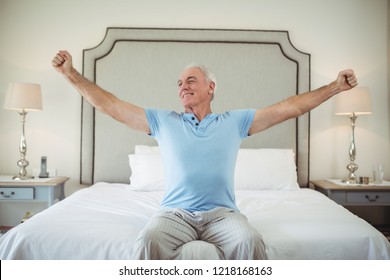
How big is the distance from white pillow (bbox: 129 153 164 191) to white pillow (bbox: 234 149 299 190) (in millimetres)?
549

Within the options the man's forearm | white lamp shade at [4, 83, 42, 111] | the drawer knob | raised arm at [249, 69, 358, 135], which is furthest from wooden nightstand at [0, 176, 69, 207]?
the drawer knob

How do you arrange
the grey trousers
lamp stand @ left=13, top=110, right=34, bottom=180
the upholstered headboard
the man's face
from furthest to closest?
the upholstered headboard < lamp stand @ left=13, top=110, right=34, bottom=180 < the man's face < the grey trousers

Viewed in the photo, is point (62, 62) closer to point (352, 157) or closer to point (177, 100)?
point (177, 100)

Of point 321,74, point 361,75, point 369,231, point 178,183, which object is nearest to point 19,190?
point 178,183

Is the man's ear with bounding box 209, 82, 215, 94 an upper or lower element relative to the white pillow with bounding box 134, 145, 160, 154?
upper

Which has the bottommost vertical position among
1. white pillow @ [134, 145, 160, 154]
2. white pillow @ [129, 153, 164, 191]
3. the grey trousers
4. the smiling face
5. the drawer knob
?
the drawer knob

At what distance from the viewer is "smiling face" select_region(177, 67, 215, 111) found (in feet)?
5.91

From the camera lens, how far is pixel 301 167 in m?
3.02

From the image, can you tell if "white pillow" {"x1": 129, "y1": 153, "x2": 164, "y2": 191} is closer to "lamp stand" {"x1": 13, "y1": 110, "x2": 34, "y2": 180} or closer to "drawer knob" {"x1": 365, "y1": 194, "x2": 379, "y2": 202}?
"lamp stand" {"x1": 13, "y1": 110, "x2": 34, "y2": 180}

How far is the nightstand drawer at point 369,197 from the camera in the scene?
2.69m

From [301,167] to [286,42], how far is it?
40.3 inches

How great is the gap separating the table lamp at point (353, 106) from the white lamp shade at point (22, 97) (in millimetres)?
2284

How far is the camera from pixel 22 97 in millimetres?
2727

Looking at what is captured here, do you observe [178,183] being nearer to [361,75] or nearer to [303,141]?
[303,141]
